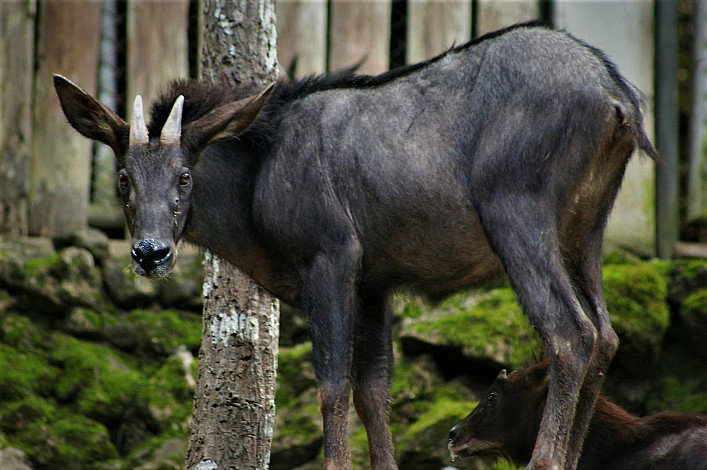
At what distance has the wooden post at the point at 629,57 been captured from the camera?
31.0 feet

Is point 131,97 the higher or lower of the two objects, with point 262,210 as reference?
higher

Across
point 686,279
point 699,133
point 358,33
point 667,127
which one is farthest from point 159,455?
point 699,133

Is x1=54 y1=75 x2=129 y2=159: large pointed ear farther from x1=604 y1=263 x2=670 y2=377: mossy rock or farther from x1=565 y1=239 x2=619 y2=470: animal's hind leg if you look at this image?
x1=604 y1=263 x2=670 y2=377: mossy rock

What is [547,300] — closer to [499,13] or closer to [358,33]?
[358,33]

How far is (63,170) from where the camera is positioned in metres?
9.10

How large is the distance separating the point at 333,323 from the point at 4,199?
14.6 feet

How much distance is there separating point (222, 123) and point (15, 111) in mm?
3951

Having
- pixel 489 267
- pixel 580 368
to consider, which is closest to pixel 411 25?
pixel 489 267

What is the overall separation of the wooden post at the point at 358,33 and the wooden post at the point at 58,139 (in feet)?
7.49

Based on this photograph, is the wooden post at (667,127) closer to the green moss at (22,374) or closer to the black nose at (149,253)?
the black nose at (149,253)

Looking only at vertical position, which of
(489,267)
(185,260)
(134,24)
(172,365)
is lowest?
(172,365)

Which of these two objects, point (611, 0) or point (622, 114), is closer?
point (622, 114)

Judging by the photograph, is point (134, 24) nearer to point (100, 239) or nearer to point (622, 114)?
point (100, 239)

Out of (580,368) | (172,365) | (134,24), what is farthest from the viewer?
(134,24)
